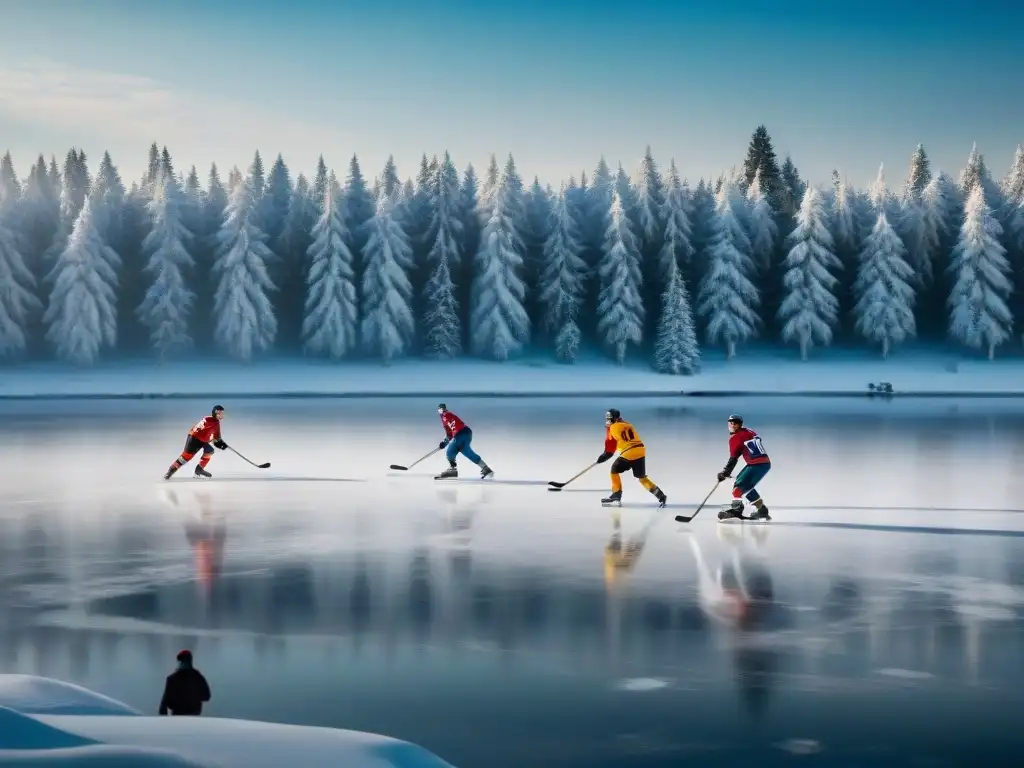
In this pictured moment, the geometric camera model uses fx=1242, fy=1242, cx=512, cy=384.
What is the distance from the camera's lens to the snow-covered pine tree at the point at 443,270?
7738cm

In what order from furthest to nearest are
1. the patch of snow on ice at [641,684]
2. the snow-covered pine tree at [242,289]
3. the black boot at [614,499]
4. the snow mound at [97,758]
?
the snow-covered pine tree at [242,289], the black boot at [614,499], the patch of snow on ice at [641,684], the snow mound at [97,758]

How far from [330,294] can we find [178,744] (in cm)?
7155

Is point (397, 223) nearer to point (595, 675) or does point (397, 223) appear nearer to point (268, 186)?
point (268, 186)

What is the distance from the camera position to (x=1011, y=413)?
41969 mm

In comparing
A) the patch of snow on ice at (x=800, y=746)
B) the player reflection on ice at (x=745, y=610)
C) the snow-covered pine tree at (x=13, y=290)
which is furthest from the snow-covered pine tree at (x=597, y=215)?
the patch of snow on ice at (x=800, y=746)

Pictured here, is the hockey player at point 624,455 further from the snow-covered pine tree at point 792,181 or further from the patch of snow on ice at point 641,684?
the snow-covered pine tree at point 792,181

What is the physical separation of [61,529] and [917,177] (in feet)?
390

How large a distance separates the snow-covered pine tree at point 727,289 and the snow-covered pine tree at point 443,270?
1611 centimetres

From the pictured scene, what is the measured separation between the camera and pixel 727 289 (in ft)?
262

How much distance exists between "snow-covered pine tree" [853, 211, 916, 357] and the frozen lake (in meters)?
56.7

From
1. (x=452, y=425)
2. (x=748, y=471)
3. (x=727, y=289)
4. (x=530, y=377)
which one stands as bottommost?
(x=748, y=471)

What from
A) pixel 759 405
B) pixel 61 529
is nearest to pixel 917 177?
pixel 759 405

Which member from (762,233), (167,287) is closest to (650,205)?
(762,233)

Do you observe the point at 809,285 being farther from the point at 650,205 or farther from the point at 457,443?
the point at 457,443
